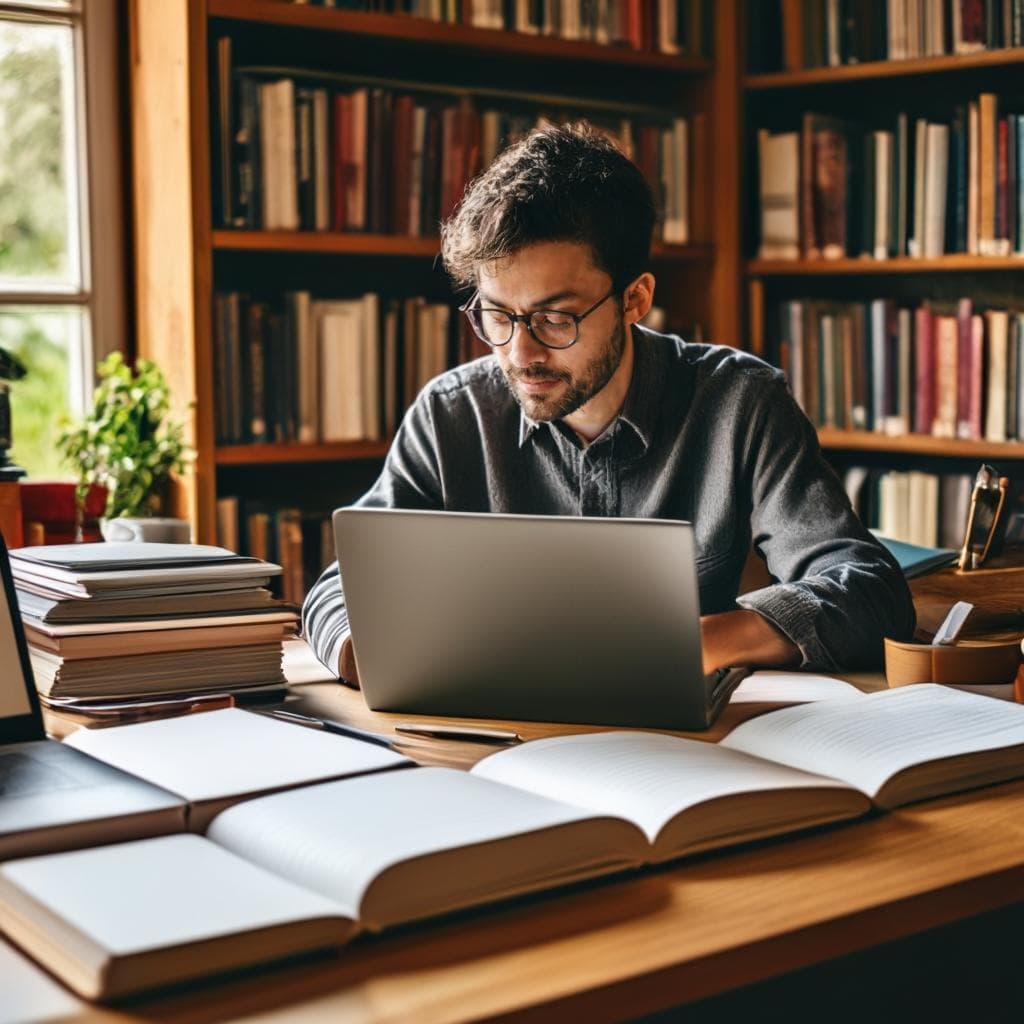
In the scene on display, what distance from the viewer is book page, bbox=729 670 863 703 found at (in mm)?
1389

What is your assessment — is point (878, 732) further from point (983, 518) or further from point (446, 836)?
point (983, 518)

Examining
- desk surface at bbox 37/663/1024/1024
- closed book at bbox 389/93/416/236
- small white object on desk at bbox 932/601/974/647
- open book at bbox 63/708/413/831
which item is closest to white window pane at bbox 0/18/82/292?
closed book at bbox 389/93/416/236

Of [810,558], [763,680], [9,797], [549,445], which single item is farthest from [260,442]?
[9,797]

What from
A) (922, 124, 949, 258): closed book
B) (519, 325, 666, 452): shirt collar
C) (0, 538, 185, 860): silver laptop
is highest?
(922, 124, 949, 258): closed book

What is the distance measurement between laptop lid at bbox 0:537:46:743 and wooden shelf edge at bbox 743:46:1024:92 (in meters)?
2.38

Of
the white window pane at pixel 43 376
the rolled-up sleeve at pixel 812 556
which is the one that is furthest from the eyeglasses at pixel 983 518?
the white window pane at pixel 43 376

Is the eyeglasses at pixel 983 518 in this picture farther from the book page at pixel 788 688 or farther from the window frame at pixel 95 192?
the window frame at pixel 95 192

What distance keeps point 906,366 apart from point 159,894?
260 cm

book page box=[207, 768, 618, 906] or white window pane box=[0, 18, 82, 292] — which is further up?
white window pane box=[0, 18, 82, 292]

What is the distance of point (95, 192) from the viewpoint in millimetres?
2885

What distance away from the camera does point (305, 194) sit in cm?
285

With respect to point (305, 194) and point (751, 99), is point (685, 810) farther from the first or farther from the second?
point (751, 99)

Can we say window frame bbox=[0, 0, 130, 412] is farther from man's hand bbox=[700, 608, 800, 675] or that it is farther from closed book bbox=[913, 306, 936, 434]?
man's hand bbox=[700, 608, 800, 675]

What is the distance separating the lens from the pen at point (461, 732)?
1225 mm
